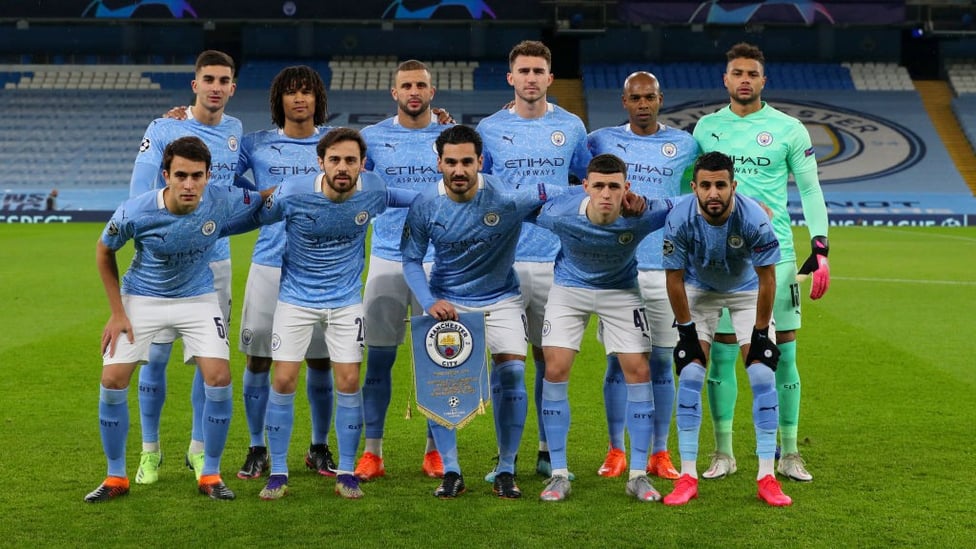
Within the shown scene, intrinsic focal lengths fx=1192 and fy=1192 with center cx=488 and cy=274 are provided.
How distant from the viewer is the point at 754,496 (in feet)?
19.4

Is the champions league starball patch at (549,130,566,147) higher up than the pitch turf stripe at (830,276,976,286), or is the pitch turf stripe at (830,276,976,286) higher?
the champions league starball patch at (549,130,566,147)

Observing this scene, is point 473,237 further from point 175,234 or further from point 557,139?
point 175,234

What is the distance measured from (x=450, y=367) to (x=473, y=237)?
2.21 ft

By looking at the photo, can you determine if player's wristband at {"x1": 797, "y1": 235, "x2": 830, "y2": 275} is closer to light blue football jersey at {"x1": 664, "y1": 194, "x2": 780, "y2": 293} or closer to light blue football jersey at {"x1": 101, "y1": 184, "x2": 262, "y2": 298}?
light blue football jersey at {"x1": 664, "y1": 194, "x2": 780, "y2": 293}

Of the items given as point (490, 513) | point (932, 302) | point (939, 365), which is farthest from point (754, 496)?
point (932, 302)

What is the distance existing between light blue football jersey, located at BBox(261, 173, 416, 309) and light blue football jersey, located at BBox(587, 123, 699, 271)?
4.64ft

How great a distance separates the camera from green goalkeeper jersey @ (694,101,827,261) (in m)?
6.56

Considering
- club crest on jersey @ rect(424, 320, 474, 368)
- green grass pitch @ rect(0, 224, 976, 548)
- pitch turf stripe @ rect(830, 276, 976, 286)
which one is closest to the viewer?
green grass pitch @ rect(0, 224, 976, 548)

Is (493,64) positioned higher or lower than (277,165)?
higher

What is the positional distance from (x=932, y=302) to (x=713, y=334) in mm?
8891

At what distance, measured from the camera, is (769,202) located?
657 centimetres

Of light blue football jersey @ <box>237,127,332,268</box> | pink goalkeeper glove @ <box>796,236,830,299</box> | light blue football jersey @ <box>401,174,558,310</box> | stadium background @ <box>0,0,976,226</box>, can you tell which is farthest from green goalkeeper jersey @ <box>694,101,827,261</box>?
stadium background @ <box>0,0,976,226</box>

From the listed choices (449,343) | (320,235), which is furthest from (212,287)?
(449,343)

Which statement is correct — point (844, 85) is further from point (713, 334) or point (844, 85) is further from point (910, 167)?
point (713, 334)
